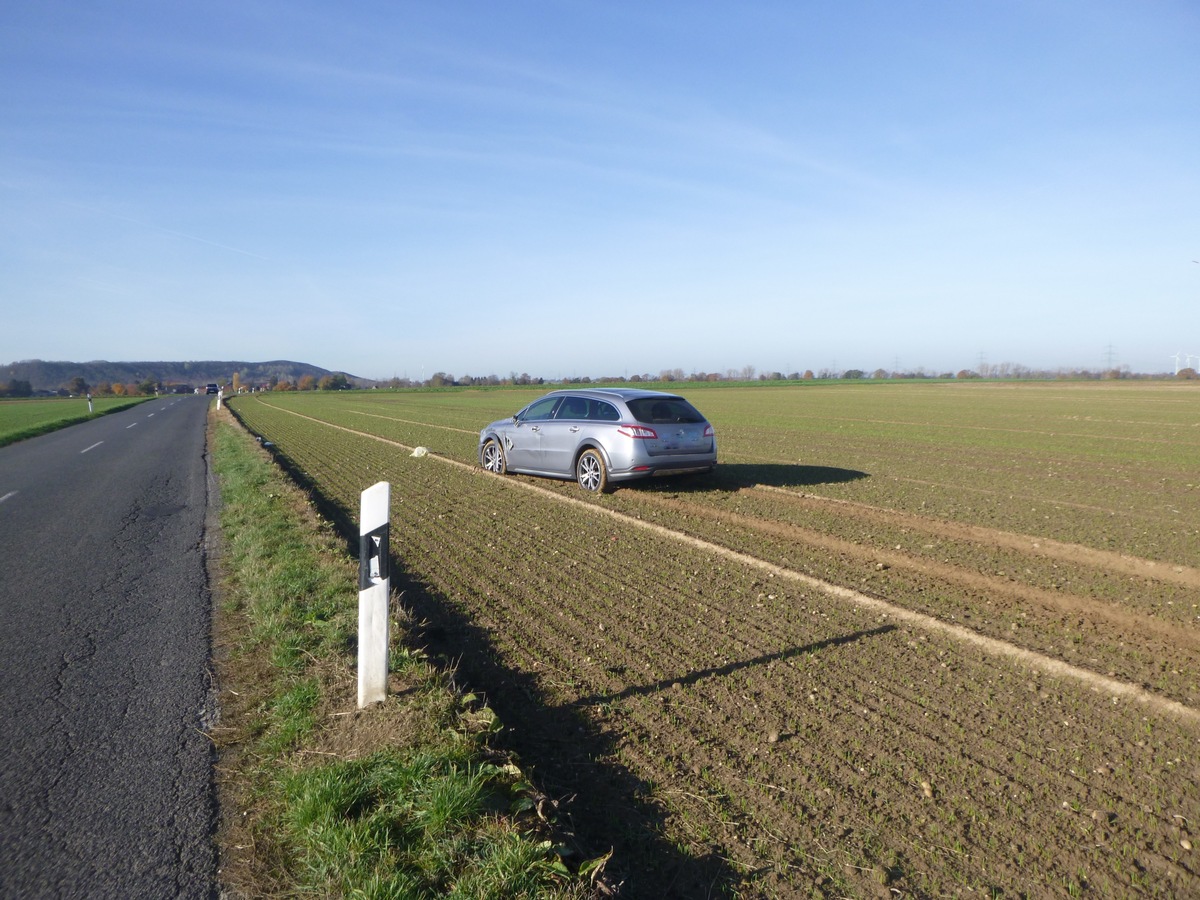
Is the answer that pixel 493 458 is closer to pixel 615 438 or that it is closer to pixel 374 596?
pixel 615 438

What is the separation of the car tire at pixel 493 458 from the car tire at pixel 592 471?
2.21 m

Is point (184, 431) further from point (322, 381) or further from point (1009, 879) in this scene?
point (322, 381)

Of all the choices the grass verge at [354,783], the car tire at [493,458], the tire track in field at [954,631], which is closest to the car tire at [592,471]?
the tire track in field at [954,631]

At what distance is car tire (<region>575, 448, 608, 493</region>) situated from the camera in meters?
11.9

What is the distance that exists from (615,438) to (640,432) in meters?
0.41

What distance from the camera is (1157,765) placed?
379cm

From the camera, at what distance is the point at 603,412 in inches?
481

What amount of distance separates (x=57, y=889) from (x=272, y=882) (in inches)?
30.2

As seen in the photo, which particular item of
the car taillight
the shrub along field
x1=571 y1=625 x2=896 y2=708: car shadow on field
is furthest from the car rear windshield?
x1=571 y1=625 x2=896 y2=708: car shadow on field

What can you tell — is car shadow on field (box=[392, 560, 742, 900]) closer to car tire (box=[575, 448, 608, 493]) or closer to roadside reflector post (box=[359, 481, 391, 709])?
roadside reflector post (box=[359, 481, 391, 709])

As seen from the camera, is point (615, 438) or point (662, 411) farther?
point (662, 411)

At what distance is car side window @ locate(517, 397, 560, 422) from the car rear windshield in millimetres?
1958

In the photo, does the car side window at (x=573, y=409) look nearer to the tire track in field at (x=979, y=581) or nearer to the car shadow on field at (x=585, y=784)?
the tire track in field at (x=979, y=581)

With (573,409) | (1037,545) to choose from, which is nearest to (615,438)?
(573,409)
